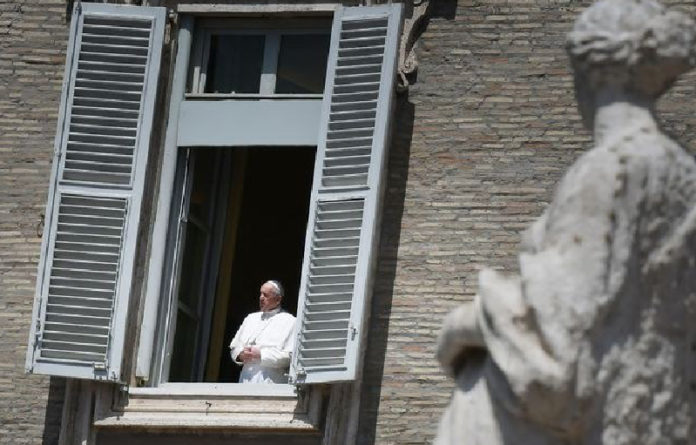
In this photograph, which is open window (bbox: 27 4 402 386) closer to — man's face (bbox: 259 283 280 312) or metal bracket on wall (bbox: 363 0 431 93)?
metal bracket on wall (bbox: 363 0 431 93)

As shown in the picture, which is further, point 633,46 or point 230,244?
point 230,244

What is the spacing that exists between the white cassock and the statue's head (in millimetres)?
9524

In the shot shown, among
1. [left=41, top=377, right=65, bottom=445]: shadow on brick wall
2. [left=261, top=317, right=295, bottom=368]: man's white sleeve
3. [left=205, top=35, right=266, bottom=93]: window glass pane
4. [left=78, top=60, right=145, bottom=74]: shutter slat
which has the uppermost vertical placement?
[left=205, top=35, right=266, bottom=93]: window glass pane

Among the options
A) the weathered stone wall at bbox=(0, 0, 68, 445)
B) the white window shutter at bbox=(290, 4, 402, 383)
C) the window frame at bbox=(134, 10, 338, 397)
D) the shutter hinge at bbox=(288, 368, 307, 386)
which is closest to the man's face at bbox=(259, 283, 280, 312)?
the white window shutter at bbox=(290, 4, 402, 383)

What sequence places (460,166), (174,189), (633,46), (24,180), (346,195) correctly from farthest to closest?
(24,180)
(174,189)
(460,166)
(346,195)
(633,46)

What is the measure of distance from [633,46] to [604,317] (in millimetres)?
755

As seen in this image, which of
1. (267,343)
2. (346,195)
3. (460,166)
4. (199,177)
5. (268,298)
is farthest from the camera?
(199,177)

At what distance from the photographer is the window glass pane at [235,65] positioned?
1848 cm

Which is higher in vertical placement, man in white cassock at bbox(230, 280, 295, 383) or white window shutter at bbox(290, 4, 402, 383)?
white window shutter at bbox(290, 4, 402, 383)

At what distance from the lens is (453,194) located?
58.5 ft

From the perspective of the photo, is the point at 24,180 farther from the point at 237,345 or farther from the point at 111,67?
the point at 237,345

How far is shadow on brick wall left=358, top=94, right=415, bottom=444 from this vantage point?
17.6 m

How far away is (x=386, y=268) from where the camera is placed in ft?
58.3

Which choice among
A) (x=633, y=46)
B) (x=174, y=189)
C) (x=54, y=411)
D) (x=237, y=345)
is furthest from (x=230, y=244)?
(x=633, y=46)
